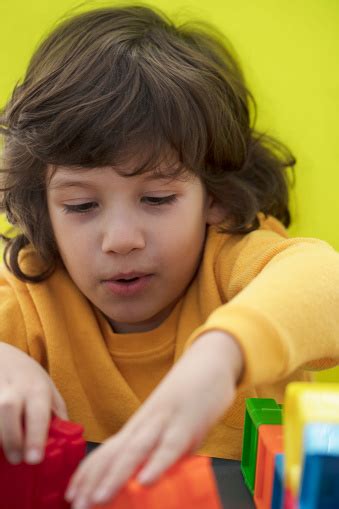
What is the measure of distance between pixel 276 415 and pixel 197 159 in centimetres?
33

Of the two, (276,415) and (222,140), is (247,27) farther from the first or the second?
(276,415)

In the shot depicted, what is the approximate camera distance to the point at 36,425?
22.5 inches

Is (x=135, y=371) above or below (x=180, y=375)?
below

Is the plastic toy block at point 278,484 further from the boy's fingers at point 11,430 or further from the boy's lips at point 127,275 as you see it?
the boy's lips at point 127,275

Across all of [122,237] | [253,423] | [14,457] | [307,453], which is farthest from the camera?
[122,237]

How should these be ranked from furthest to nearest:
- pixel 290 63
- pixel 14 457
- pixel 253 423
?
pixel 290 63, pixel 253 423, pixel 14 457

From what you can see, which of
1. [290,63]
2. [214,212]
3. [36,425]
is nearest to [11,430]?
[36,425]

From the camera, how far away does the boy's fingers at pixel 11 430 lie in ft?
1.84

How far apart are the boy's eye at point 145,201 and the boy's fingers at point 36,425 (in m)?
0.28

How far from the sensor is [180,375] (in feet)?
1.66

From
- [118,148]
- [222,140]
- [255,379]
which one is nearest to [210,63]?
[222,140]

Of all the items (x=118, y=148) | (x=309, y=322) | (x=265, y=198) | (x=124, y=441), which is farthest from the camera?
(x=265, y=198)

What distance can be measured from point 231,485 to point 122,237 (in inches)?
10.5

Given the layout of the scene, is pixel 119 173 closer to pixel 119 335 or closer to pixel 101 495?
pixel 119 335
